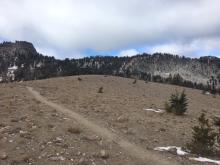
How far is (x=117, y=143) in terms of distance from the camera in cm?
1970

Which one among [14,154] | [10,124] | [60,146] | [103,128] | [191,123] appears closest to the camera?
[14,154]

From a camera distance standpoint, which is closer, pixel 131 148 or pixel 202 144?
pixel 131 148

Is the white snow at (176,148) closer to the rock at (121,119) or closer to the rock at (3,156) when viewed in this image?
the rock at (121,119)

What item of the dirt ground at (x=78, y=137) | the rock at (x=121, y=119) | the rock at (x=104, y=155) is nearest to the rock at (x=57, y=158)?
the dirt ground at (x=78, y=137)

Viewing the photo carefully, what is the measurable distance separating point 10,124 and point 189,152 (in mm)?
10545

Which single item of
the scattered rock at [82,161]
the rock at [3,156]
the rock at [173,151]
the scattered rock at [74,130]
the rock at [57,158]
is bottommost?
the rock at [173,151]

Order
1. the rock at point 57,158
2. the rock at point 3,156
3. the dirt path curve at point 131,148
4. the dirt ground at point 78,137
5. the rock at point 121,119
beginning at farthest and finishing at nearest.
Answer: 1. the rock at point 121,119
2. the dirt path curve at point 131,148
3. the dirt ground at point 78,137
4. the rock at point 57,158
5. the rock at point 3,156

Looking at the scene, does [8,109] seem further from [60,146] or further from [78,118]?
[60,146]

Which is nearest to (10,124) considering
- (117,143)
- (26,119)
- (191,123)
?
(26,119)

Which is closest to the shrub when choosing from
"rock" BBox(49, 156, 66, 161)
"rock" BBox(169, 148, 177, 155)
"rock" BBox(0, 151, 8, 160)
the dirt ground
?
"rock" BBox(169, 148, 177, 155)

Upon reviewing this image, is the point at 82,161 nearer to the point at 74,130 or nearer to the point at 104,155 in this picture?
the point at 104,155

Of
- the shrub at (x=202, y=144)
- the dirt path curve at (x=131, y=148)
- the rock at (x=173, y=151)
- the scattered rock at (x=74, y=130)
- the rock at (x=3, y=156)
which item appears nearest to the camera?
the rock at (x=3, y=156)

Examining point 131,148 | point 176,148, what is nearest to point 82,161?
point 131,148

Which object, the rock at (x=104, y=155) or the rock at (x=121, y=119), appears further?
the rock at (x=121, y=119)
